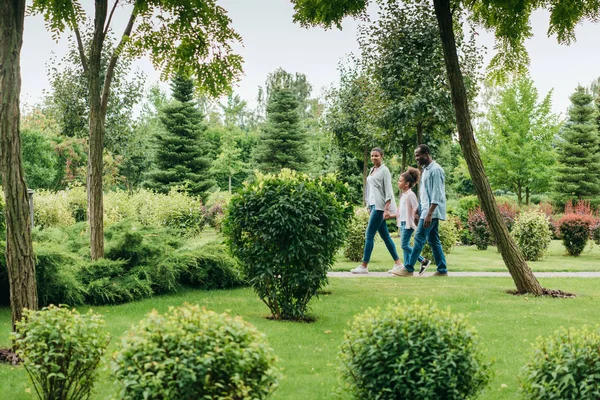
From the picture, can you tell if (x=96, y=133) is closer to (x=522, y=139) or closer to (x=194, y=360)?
(x=194, y=360)

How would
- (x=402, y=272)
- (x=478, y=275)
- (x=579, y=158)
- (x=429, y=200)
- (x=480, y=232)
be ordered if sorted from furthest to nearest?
(x=579, y=158)
(x=480, y=232)
(x=478, y=275)
(x=402, y=272)
(x=429, y=200)

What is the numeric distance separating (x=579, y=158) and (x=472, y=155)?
33.8 metres

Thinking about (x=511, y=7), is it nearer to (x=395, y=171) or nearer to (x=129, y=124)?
(x=129, y=124)

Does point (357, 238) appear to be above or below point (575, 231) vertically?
below

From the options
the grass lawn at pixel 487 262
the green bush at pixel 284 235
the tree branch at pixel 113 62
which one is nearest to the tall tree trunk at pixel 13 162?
the green bush at pixel 284 235

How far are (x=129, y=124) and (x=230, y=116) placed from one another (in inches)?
1052

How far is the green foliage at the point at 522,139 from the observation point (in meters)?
33.6

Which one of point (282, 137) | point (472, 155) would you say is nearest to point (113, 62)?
point (472, 155)

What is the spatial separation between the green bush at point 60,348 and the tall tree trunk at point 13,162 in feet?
4.06

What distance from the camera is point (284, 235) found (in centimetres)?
698

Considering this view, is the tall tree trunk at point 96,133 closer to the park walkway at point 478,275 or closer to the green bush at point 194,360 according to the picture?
the park walkway at point 478,275

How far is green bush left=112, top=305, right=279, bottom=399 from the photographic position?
317cm

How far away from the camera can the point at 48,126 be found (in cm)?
4456

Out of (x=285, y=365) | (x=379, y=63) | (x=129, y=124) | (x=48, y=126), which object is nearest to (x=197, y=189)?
(x=129, y=124)
